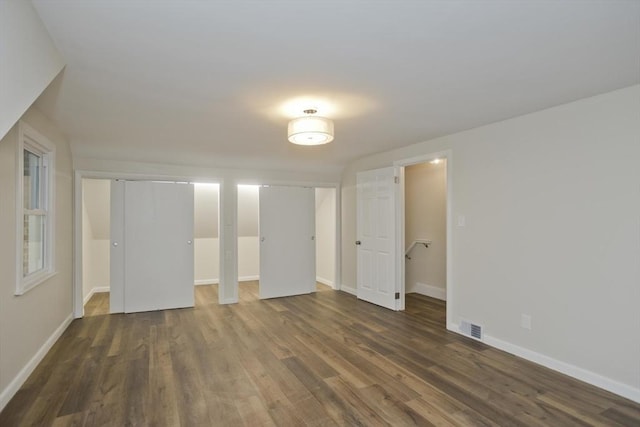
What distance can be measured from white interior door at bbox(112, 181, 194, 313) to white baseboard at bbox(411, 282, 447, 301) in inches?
146

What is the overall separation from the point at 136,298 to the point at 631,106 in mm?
5828

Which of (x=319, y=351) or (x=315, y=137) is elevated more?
(x=315, y=137)

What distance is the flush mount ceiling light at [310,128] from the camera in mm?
2861

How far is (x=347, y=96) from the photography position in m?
2.61

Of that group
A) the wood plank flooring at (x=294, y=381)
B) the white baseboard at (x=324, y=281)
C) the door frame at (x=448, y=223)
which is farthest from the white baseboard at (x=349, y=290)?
the wood plank flooring at (x=294, y=381)

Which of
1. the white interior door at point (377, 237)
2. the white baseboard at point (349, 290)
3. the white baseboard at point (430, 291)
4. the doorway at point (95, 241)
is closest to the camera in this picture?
the white interior door at point (377, 237)

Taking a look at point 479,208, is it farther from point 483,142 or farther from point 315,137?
point 315,137

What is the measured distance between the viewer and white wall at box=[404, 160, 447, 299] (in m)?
5.40

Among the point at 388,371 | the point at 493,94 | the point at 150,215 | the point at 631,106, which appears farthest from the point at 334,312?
the point at 631,106

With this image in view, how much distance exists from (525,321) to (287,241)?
3.63m

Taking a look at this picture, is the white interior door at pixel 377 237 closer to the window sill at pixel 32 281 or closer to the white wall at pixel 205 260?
the white wall at pixel 205 260

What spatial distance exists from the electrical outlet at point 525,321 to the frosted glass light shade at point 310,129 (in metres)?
2.50

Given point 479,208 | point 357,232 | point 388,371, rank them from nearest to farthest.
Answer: point 388,371 → point 479,208 → point 357,232

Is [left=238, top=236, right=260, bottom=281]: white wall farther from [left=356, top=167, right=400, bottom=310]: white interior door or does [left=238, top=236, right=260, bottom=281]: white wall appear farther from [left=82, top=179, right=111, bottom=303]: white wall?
[left=356, top=167, right=400, bottom=310]: white interior door
